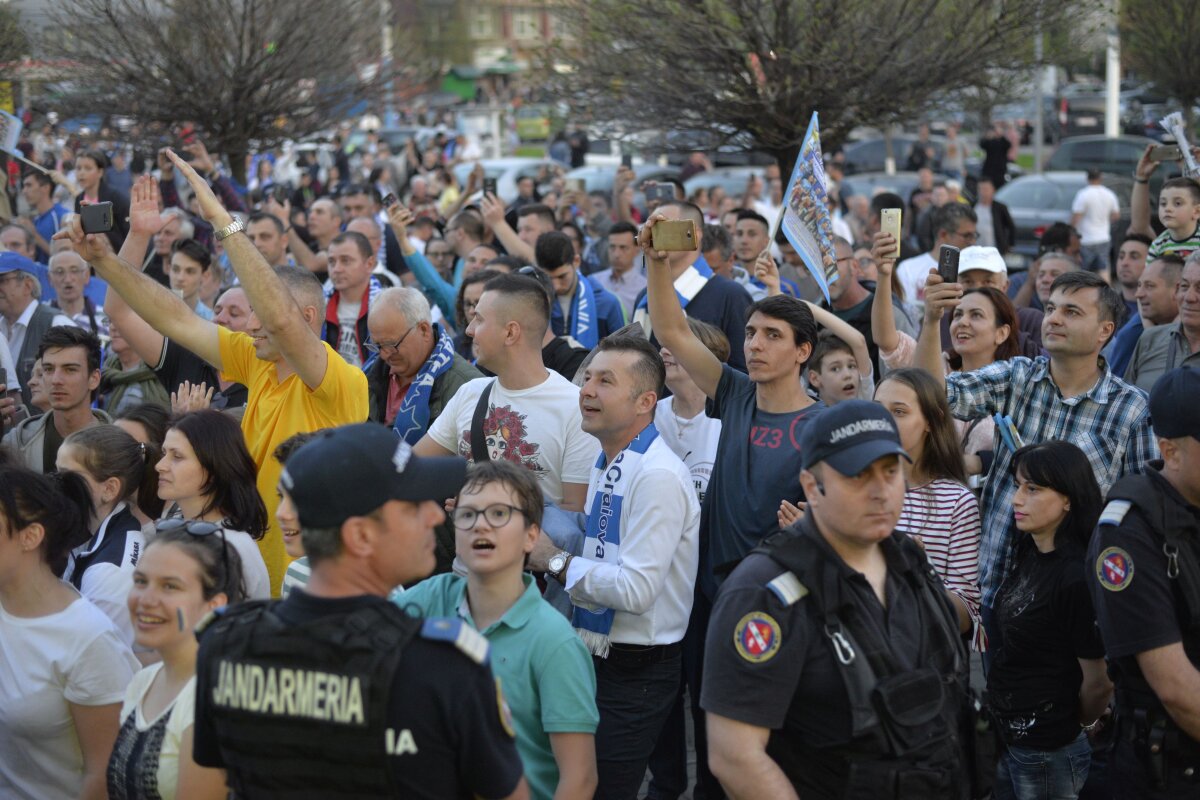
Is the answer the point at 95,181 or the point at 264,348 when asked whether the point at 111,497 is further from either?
the point at 95,181

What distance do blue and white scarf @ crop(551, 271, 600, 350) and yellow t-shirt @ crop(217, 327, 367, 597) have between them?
3064 mm

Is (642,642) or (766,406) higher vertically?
(766,406)

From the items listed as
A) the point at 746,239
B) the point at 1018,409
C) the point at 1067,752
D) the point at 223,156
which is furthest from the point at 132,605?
the point at 223,156

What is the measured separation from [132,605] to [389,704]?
133 cm

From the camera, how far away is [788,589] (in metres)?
3.31

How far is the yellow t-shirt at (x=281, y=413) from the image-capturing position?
536 centimetres

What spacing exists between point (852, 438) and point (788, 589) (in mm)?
434

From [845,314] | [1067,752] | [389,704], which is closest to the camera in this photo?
[389,704]

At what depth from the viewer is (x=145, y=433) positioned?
219 inches

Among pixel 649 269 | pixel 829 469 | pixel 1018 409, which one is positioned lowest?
pixel 1018 409

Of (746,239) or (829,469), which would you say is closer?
(829,469)

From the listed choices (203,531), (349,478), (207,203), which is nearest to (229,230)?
(207,203)

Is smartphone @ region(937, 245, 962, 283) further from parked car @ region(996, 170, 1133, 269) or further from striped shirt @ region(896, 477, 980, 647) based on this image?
parked car @ region(996, 170, 1133, 269)

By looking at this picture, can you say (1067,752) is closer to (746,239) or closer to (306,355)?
(306,355)
